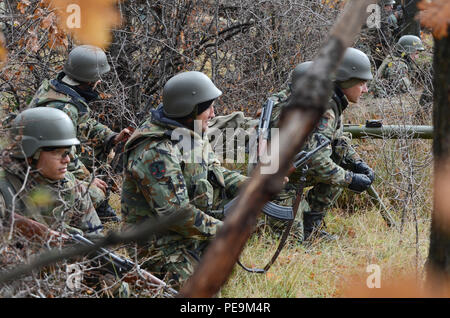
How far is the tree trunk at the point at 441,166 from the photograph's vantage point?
7.95 ft

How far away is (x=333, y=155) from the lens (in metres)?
6.06

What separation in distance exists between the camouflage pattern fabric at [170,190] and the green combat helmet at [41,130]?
0.47 meters

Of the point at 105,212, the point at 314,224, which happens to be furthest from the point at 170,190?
the point at 314,224

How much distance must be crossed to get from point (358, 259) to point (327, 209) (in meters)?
1.69

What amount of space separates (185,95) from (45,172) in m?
1.14

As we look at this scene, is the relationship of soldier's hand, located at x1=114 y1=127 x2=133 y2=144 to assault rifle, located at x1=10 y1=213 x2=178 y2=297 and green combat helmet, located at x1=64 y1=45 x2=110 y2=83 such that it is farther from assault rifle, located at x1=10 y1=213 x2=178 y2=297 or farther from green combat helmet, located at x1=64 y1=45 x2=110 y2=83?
assault rifle, located at x1=10 y1=213 x2=178 y2=297

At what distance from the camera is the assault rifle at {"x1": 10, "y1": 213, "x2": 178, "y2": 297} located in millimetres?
3242

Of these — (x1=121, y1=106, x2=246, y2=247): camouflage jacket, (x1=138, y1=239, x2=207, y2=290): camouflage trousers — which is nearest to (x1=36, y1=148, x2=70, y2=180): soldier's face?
(x1=121, y1=106, x2=246, y2=247): camouflage jacket

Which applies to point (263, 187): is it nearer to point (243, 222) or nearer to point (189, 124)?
point (243, 222)

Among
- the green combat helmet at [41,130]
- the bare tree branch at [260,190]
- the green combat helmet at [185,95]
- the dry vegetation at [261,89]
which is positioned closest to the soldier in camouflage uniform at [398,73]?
the dry vegetation at [261,89]

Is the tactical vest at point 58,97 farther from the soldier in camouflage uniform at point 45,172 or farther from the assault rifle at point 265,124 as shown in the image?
the assault rifle at point 265,124

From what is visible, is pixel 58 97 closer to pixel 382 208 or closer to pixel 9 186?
pixel 9 186
